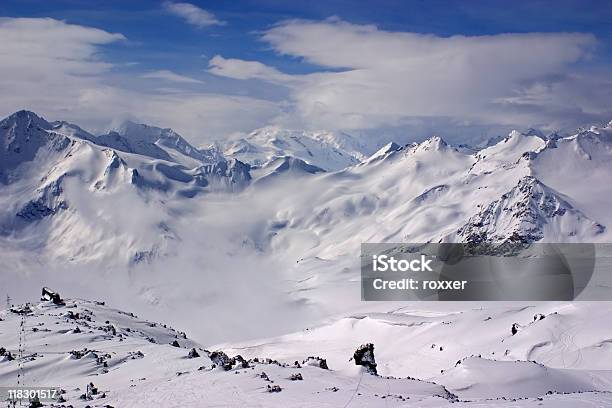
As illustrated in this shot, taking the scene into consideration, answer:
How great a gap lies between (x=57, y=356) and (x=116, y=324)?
97.8 ft

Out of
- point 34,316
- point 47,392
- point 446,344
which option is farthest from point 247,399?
point 446,344

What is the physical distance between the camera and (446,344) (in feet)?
344

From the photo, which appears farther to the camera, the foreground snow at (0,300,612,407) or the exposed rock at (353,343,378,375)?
the exposed rock at (353,343,378,375)

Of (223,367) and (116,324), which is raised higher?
(223,367)

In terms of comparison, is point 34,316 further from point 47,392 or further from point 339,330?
point 339,330

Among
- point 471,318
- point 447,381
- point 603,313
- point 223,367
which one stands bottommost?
point 471,318

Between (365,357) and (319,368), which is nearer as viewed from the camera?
(319,368)

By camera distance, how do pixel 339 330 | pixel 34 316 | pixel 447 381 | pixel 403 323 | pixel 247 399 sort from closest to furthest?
pixel 247 399 < pixel 447 381 < pixel 34 316 < pixel 403 323 < pixel 339 330

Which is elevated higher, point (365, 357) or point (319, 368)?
point (365, 357)

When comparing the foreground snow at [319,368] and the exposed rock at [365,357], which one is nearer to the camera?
the foreground snow at [319,368]

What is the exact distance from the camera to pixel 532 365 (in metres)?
56.1

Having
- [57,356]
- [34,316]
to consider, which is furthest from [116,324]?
[57,356]

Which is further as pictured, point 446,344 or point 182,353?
point 446,344

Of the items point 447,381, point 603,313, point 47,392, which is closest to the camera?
point 47,392
